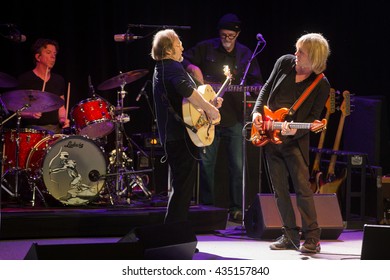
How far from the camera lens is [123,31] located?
9000mm

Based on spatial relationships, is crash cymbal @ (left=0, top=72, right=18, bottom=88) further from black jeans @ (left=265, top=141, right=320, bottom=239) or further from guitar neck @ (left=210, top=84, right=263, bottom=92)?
black jeans @ (left=265, top=141, right=320, bottom=239)

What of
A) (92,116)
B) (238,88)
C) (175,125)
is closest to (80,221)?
(92,116)

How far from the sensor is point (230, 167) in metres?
8.37

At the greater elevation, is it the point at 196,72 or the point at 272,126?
the point at 196,72

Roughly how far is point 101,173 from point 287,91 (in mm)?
2573

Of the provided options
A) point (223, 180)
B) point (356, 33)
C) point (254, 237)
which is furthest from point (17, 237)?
point (356, 33)

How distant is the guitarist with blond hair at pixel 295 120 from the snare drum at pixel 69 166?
7.35ft

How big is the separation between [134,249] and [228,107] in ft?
17.2

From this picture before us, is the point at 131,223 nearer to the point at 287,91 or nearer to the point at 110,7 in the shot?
the point at 287,91

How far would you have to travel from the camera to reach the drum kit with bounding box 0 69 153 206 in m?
7.58

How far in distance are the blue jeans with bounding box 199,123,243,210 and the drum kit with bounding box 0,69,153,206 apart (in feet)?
2.85

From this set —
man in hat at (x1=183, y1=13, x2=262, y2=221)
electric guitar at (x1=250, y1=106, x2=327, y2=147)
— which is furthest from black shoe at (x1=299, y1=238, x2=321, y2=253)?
man in hat at (x1=183, y1=13, x2=262, y2=221)

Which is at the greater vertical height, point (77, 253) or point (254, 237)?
point (77, 253)

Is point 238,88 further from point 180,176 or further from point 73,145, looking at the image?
point 180,176
